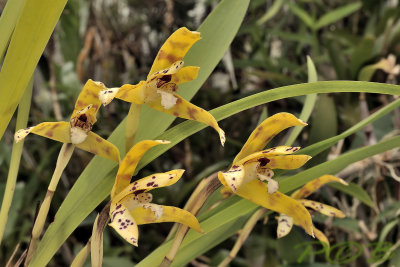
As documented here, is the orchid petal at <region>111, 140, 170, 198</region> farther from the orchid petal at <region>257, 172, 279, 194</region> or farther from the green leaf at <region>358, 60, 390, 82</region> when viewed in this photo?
the green leaf at <region>358, 60, 390, 82</region>

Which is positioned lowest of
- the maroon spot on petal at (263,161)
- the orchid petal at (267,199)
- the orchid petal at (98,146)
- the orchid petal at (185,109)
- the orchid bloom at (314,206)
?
the orchid bloom at (314,206)

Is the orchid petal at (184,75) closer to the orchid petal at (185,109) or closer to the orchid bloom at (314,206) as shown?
the orchid petal at (185,109)

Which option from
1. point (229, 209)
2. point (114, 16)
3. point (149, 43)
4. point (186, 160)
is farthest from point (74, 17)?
point (229, 209)

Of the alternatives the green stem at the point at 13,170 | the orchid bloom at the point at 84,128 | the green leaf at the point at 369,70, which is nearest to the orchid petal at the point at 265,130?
the orchid bloom at the point at 84,128

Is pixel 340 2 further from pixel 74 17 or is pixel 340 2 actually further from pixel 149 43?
pixel 74 17

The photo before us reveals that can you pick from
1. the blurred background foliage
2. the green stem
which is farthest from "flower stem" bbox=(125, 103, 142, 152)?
the blurred background foliage

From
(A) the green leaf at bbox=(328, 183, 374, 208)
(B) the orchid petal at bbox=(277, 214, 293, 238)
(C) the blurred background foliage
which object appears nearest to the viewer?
(B) the orchid petal at bbox=(277, 214, 293, 238)

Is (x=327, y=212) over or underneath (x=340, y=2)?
over
